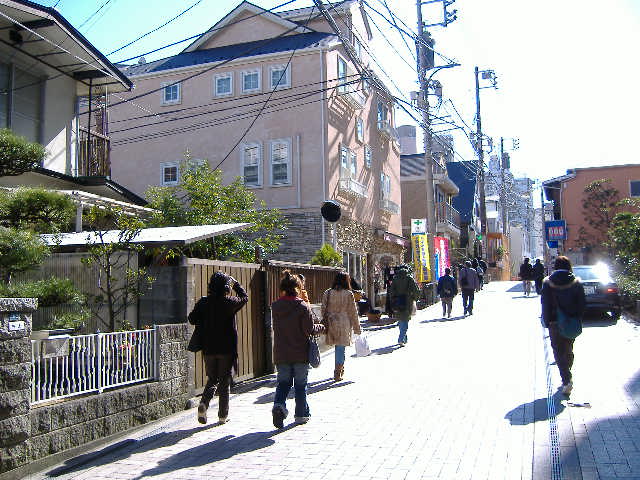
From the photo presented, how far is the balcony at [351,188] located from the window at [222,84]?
5.62 metres

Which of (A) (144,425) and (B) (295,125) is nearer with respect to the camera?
(A) (144,425)

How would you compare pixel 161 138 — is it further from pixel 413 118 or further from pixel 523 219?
pixel 523 219

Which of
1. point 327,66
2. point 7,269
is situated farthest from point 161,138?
point 7,269

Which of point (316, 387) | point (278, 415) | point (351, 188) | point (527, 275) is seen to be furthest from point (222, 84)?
point (278, 415)

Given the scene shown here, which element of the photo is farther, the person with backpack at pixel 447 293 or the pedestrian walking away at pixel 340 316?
the person with backpack at pixel 447 293

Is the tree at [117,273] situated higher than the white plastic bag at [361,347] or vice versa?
the tree at [117,273]

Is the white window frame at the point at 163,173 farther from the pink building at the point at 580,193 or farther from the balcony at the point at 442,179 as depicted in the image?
the pink building at the point at 580,193

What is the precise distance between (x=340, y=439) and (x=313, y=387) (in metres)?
2.97

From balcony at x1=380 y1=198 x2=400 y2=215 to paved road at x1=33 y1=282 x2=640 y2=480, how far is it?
17.2 meters

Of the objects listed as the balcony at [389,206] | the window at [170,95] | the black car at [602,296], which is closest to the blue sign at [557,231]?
the balcony at [389,206]

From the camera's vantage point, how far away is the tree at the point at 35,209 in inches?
336

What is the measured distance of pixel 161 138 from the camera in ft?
79.0

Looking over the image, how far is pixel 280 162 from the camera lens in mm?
22469

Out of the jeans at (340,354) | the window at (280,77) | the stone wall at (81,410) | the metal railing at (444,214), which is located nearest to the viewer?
the stone wall at (81,410)
